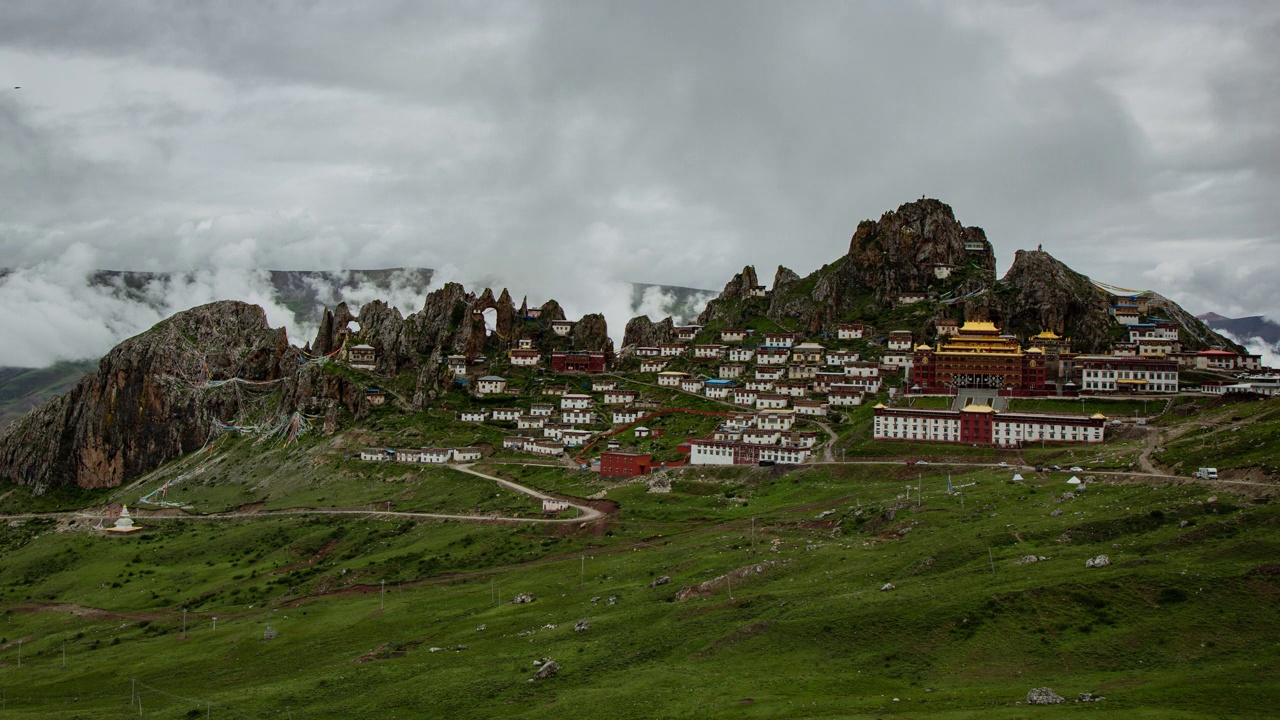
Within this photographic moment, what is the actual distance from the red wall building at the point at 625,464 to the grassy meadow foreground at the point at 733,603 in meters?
5.11

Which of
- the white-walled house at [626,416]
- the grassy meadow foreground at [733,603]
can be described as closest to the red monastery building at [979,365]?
the grassy meadow foreground at [733,603]

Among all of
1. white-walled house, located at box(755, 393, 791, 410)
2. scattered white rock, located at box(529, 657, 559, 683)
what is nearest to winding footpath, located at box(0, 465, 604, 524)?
scattered white rock, located at box(529, 657, 559, 683)

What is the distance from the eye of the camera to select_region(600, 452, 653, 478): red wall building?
14512 centimetres

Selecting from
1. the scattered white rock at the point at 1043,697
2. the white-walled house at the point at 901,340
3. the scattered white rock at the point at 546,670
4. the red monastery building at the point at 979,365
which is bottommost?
the scattered white rock at the point at 546,670

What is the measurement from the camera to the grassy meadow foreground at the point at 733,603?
5575cm

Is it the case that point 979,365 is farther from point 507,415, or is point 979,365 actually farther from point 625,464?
point 507,415

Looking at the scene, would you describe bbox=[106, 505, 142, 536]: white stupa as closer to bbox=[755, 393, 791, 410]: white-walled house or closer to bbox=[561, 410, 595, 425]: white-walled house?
bbox=[561, 410, 595, 425]: white-walled house

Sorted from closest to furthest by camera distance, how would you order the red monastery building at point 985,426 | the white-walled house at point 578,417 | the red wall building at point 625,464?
1. the red monastery building at point 985,426
2. the red wall building at point 625,464
3. the white-walled house at point 578,417

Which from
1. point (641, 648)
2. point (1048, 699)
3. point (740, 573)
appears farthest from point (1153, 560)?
point (641, 648)

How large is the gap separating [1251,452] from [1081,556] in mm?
34727

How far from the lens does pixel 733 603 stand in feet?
242

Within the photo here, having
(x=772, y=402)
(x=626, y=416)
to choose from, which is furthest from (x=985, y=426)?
(x=626, y=416)

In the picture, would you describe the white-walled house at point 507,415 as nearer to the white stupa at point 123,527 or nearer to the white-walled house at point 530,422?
the white-walled house at point 530,422

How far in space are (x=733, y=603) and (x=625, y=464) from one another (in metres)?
73.0
